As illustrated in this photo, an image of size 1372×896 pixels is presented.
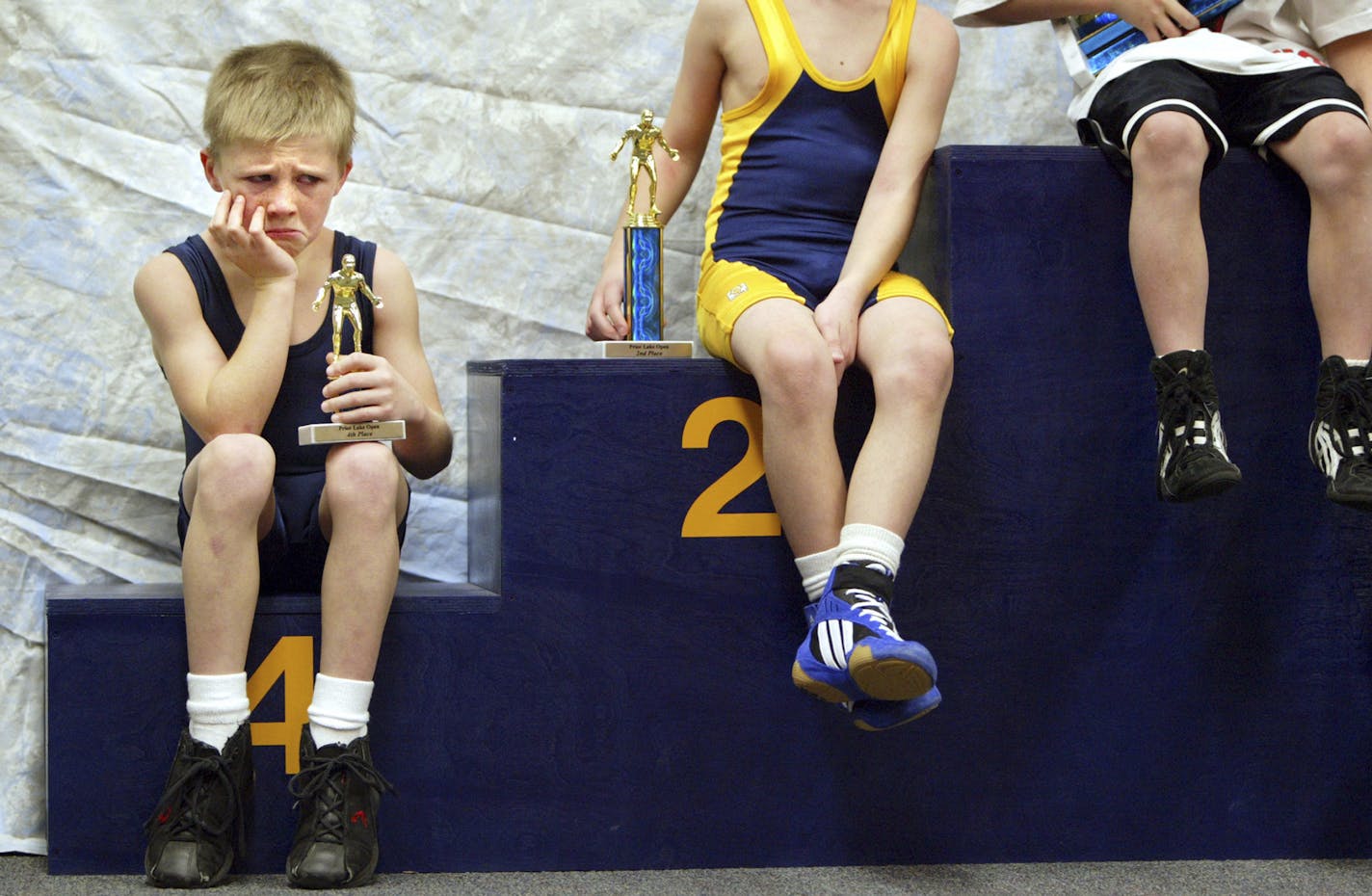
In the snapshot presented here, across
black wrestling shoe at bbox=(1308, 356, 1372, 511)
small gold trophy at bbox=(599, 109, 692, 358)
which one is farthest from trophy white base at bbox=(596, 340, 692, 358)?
black wrestling shoe at bbox=(1308, 356, 1372, 511)

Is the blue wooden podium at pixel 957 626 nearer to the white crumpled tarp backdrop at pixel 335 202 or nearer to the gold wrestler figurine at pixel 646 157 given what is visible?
the gold wrestler figurine at pixel 646 157

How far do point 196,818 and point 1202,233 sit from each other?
1.20m

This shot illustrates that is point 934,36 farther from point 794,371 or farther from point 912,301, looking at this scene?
point 794,371

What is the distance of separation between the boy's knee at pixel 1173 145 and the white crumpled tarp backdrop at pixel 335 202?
1.73 feet

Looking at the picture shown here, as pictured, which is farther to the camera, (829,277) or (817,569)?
(829,277)

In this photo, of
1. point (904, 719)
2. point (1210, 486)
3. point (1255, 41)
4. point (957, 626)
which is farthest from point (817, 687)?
point (1255, 41)

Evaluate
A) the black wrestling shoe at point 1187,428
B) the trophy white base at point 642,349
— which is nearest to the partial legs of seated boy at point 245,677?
the trophy white base at point 642,349

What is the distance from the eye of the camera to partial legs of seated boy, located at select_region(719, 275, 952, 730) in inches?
53.4

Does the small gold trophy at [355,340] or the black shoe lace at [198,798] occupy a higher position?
the small gold trophy at [355,340]

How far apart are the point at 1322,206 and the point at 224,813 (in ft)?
4.25

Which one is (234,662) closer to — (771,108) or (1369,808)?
(771,108)

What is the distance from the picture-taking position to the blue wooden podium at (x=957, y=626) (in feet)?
4.89

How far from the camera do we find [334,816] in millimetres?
1388

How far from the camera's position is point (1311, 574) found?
5.09ft
